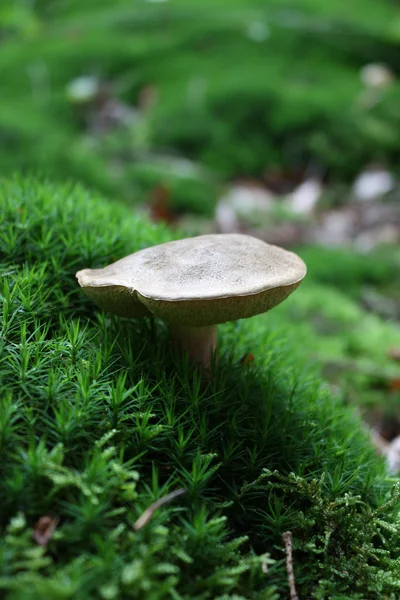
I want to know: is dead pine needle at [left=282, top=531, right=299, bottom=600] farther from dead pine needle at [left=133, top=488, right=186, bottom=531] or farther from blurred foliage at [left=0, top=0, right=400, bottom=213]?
blurred foliage at [left=0, top=0, right=400, bottom=213]

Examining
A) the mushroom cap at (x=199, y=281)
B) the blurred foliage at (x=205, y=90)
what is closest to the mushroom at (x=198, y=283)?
the mushroom cap at (x=199, y=281)

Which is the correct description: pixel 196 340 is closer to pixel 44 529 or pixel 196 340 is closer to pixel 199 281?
pixel 199 281

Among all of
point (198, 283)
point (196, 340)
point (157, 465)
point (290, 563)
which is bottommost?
point (290, 563)

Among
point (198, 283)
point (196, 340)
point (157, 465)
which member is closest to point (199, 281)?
point (198, 283)

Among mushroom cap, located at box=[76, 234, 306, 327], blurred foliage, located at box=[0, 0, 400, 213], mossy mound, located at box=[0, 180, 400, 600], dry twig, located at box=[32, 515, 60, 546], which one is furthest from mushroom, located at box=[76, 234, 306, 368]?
blurred foliage, located at box=[0, 0, 400, 213]

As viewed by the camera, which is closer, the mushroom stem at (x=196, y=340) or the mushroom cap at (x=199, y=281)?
the mushroom cap at (x=199, y=281)

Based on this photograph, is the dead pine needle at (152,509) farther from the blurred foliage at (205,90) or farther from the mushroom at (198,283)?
the blurred foliage at (205,90)
